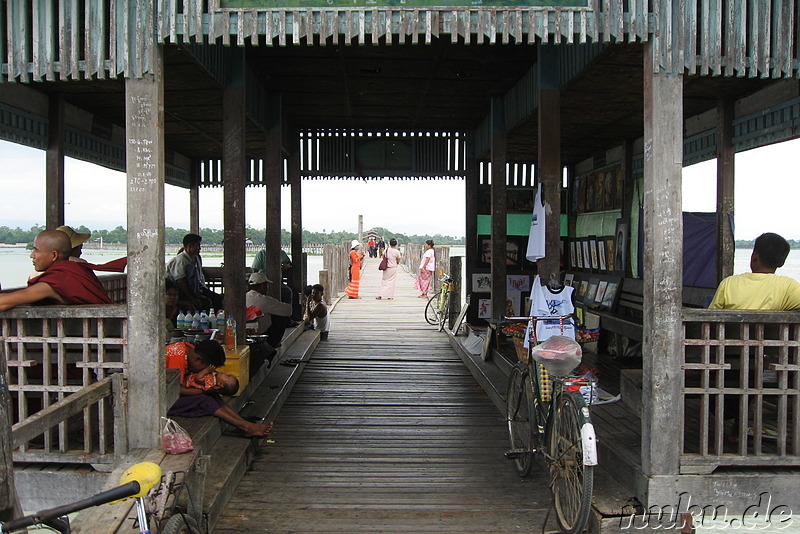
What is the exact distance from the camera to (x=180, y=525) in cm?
314

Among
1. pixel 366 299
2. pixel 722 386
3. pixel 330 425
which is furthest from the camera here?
pixel 366 299

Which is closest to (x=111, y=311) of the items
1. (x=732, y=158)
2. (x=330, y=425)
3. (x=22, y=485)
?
(x=22, y=485)

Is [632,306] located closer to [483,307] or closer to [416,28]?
[483,307]

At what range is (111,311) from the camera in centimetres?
414

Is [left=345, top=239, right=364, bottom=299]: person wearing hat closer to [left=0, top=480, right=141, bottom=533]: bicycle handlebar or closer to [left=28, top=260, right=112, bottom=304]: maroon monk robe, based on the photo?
[left=28, top=260, right=112, bottom=304]: maroon monk robe

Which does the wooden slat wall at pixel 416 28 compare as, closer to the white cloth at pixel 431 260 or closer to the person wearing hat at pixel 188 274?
the person wearing hat at pixel 188 274

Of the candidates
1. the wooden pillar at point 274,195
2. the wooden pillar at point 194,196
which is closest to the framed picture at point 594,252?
the wooden pillar at point 274,195

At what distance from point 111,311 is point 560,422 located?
9.44ft

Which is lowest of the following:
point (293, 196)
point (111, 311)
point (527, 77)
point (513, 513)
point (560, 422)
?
point (513, 513)

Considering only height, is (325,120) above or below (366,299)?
above

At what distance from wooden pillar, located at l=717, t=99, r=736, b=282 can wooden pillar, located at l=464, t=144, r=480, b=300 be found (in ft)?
14.9

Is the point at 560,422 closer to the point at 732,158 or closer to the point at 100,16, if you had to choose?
the point at 100,16

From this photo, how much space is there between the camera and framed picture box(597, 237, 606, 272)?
11.2 m

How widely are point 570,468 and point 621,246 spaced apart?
24.1ft
